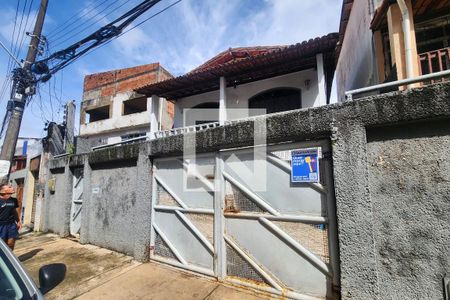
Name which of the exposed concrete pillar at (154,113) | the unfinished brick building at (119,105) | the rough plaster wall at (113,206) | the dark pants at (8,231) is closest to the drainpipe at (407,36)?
the rough plaster wall at (113,206)

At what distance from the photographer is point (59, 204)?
7289mm

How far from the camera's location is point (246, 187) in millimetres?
3527

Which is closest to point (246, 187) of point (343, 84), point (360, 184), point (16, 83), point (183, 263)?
point (360, 184)

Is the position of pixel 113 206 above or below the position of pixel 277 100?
below

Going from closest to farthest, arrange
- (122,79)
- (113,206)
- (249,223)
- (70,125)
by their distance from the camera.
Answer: (249,223) < (113,206) < (70,125) < (122,79)

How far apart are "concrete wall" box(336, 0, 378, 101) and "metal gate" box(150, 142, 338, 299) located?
402cm

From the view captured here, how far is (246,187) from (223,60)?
708 cm

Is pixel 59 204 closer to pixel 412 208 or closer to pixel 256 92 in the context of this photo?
pixel 256 92

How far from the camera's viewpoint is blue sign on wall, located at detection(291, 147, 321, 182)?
2990 mm

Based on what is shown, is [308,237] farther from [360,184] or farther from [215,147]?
[215,147]

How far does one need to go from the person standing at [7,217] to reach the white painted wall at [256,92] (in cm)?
566

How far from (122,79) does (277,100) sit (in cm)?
1262

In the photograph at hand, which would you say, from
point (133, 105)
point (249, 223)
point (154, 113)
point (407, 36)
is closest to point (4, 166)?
point (154, 113)

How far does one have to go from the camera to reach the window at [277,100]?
24.6 feet
